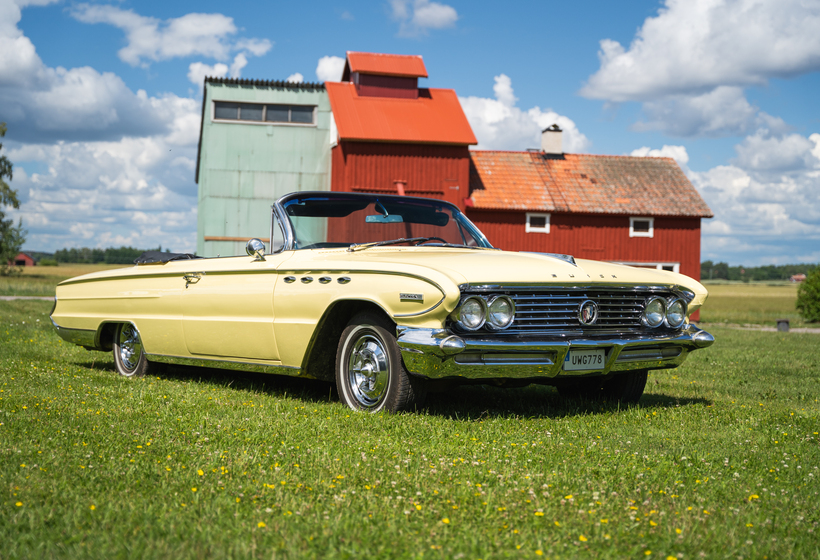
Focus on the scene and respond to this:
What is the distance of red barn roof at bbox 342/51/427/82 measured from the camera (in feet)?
84.5

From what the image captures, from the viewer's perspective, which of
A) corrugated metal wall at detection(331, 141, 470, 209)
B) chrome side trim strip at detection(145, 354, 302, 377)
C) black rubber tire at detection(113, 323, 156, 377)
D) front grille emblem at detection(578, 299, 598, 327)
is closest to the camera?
front grille emblem at detection(578, 299, 598, 327)

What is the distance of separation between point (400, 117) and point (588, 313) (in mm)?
20888

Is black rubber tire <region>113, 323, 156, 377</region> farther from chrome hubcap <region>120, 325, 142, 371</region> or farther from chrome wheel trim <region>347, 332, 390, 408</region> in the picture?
chrome wheel trim <region>347, 332, 390, 408</region>

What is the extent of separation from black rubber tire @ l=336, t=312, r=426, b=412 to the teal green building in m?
18.9

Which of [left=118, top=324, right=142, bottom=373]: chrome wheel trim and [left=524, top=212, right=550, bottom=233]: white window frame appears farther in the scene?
[left=524, top=212, right=550, bottom=233]: white window frame

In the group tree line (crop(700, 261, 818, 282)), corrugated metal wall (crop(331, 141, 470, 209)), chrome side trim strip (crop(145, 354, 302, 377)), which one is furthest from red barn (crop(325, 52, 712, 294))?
tree line (crop(700, 261, 818, 282))

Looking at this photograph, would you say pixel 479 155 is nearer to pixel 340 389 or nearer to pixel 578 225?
pixel 578 225

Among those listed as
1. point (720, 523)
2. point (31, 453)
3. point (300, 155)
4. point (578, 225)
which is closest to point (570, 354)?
point (720, 523)

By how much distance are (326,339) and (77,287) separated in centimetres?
372

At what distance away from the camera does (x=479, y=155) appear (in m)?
28.6

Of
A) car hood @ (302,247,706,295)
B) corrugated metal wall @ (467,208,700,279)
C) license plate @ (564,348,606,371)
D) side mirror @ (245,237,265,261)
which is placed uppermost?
corrugated metal wall @ (467,208,700,279)

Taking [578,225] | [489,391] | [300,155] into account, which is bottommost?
[489,391]

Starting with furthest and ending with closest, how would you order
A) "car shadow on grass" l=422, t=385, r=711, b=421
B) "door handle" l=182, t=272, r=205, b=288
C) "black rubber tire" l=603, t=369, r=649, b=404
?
"door handle" l=182, t=272, r=205, b=288
"black rubber tire" l=603, t=369, r=649, b=404
"car shadow on grass" l=422, t=385, r=711, b=421

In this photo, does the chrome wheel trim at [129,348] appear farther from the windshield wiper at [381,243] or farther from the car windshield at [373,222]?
the windshield wiper at [381,243]
